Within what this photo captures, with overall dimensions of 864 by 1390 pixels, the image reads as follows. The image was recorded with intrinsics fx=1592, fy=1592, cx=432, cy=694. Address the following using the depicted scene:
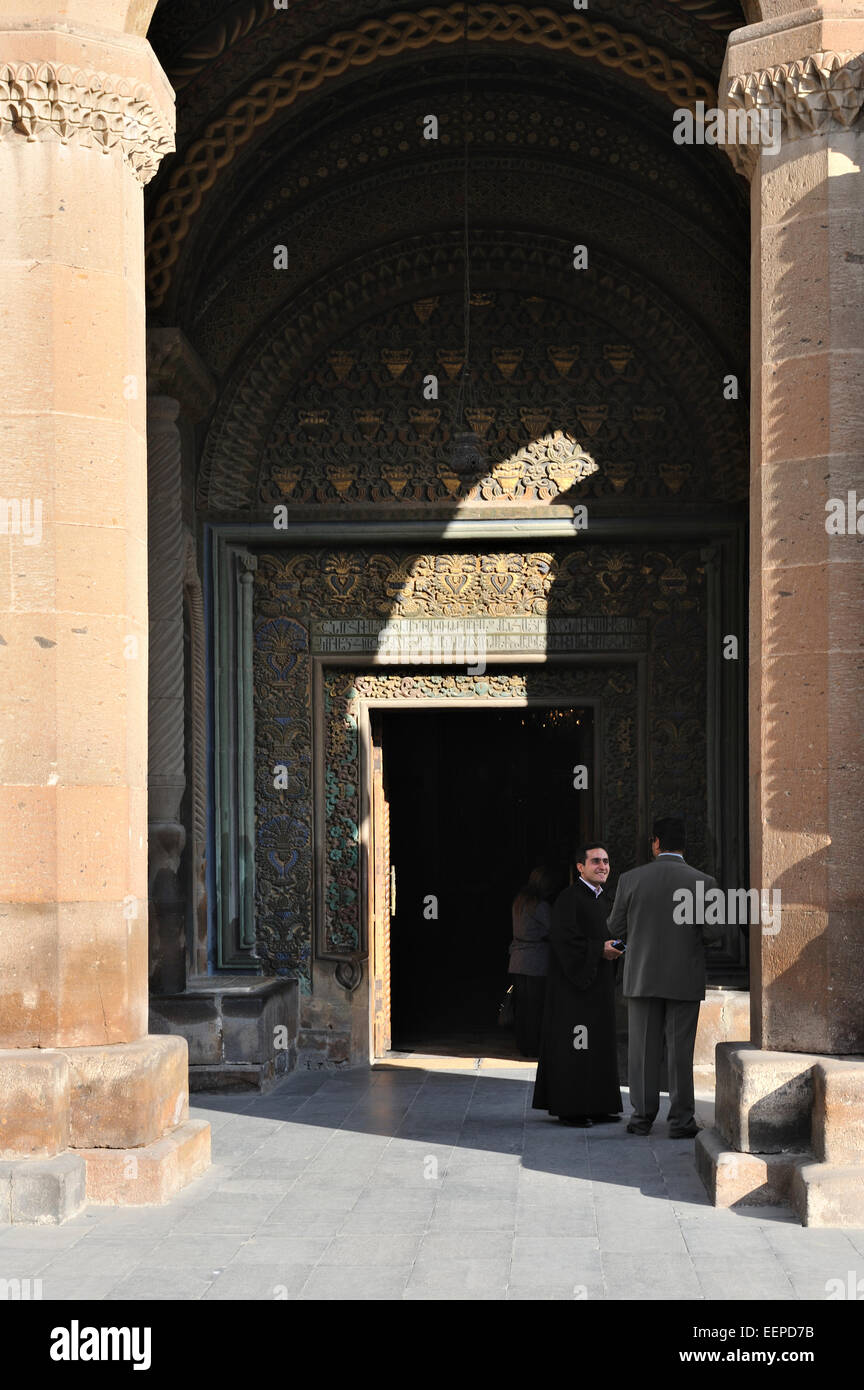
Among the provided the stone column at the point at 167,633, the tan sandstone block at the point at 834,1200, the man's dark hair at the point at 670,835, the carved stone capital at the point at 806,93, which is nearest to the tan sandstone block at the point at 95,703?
the tan sandstone block at the point at 834,1200

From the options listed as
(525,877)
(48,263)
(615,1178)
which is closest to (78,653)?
(48,263)

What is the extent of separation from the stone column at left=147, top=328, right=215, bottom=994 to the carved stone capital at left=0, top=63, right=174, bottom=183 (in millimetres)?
3098

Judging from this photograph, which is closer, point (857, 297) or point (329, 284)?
point (857, 297)

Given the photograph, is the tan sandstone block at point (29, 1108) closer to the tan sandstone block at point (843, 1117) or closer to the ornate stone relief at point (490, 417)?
the tan sandstone block at point (843, 1117)

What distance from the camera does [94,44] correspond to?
6289mm

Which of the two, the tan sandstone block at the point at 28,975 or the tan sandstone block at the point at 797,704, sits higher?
the tan sandstone block at the point at 797,704

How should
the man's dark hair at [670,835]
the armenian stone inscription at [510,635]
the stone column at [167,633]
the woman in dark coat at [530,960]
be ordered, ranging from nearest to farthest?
the man's dark hair at [670,835] → the stone column at [167,633] → the armenian stone inscription at [510,635] → the woman in dark coat at [530,960]

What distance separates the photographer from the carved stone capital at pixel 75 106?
6.21 metres

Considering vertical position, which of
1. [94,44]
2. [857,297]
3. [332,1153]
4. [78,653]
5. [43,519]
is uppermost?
[94,44]

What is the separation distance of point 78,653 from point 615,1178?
309 cm

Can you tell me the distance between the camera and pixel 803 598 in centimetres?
609

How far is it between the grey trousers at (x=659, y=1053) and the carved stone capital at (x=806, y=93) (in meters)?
4.10

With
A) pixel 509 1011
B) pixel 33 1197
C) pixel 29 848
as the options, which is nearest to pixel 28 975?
pixel 29 848
